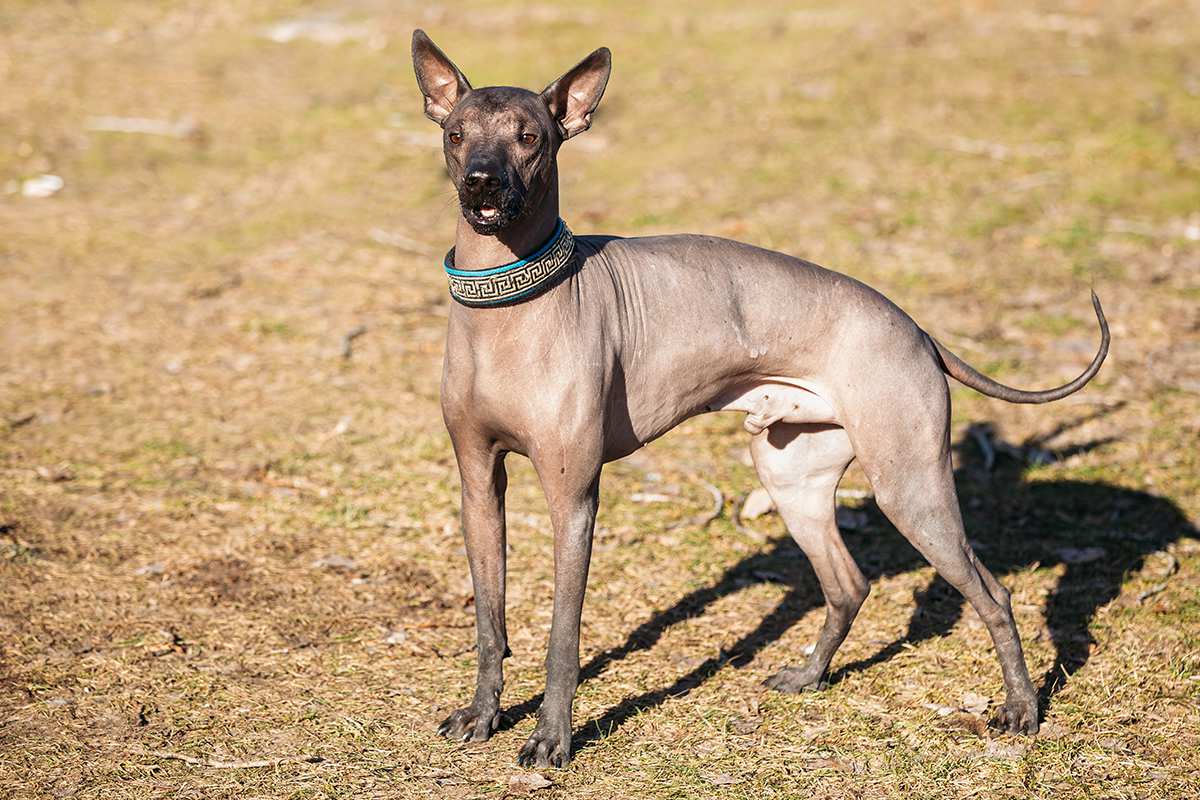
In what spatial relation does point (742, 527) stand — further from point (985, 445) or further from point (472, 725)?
point (472, 725)

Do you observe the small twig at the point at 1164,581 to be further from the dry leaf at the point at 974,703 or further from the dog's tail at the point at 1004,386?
the dog's tail at the point at 1004,386

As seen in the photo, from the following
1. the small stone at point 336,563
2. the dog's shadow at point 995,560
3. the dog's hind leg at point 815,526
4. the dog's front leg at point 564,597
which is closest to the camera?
the dog's front leg at point 564,597

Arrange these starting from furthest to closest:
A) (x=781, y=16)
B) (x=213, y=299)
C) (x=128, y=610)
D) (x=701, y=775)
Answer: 1. (x=781, y=16)
2. (x=213, y=299)
3. (x=128, y=610)
4. (x=701, y=775)

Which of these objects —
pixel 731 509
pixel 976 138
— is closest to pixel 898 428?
pixel 731 509

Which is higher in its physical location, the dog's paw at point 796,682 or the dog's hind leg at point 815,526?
the dog's hind leg at point 815,526

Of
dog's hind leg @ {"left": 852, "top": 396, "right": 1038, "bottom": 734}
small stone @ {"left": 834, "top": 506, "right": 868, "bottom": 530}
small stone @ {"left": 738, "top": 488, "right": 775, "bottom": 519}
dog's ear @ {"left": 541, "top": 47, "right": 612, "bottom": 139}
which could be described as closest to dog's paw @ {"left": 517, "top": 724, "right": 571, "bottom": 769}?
dog's hind leg @ {"left": 852, "top": 396, "right": 1038, "bottom": 734}

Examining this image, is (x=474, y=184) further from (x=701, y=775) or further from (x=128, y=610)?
(x=128, y=610)

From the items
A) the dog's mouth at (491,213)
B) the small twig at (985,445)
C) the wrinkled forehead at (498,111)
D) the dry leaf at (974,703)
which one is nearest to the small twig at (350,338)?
the small twig at (985,445)

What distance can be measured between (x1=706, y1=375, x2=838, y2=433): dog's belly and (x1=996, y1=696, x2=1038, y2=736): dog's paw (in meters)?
1.26

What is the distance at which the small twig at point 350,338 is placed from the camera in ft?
28.1

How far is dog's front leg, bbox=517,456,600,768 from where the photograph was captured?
14.7 feet

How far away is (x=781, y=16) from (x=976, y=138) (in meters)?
4.00

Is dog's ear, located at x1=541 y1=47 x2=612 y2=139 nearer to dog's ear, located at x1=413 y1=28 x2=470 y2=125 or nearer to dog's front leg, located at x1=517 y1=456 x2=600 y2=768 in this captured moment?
dog's ear, located at x1=413 y1=28 x2=470 y2=125

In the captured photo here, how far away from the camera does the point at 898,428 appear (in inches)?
185
